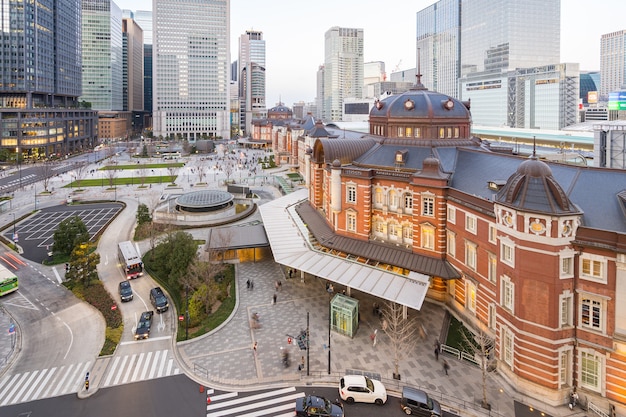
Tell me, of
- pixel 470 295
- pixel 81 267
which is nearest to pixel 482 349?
pixel 470 295

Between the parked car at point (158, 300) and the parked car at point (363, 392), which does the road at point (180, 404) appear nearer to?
the parked car at point (363, 392)

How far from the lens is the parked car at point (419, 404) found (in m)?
25.7

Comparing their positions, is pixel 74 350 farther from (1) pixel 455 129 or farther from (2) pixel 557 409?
(1) pixel 455 129

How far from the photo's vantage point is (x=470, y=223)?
3728 cm

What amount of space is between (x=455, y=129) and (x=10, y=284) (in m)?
57.4

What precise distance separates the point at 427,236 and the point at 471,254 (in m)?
6.56

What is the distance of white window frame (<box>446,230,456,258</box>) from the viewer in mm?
40250

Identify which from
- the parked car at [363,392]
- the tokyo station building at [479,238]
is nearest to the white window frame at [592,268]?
the tokyo station building at [479,238]

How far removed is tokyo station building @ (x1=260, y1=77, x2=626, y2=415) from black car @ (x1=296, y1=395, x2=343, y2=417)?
37.4 feet

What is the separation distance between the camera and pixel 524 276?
27297mm

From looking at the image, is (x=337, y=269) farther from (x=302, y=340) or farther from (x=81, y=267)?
(x=81, y=267)

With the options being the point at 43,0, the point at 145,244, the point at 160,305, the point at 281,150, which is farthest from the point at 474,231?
the point at 43,0

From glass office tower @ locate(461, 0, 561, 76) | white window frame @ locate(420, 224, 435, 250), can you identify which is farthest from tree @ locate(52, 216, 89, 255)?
glass office tower @ locate(461, 0, 561, 76)

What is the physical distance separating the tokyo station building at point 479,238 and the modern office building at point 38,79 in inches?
5084
